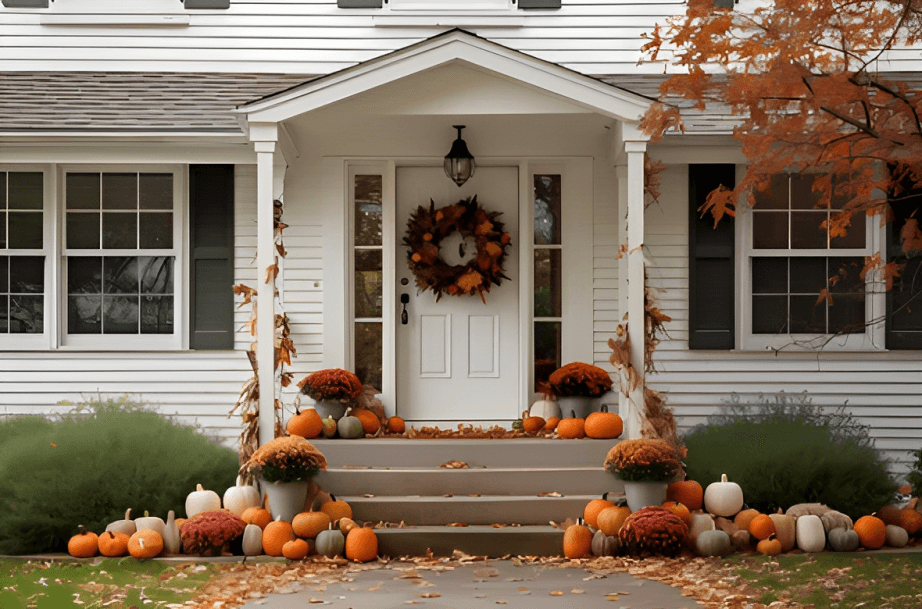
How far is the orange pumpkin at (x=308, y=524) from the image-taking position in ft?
19.0

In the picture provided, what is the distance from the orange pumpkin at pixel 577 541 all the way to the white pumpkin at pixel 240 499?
221 cm

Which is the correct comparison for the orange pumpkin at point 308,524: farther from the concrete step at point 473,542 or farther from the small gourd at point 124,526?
the small gourd at point 124,526

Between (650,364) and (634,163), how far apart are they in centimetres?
157

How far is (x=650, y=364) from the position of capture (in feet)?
22.3

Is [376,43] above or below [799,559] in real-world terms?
above

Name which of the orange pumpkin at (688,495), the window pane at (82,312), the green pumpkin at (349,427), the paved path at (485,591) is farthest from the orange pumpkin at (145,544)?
the orange pumpkin at (688,495)

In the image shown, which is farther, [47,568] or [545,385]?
[545,385]

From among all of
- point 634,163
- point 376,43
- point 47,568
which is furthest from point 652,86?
point 47,568

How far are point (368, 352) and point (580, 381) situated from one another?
2032 mm

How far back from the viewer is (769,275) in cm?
794

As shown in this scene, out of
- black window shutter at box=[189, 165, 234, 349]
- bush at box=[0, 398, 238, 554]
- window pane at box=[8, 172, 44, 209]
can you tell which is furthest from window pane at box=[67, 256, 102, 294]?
bush at box=[0, 398, 238, 554]

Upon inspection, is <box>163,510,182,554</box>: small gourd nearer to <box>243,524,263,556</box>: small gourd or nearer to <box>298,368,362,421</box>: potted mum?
<box>243,524,263,556</box>: small gourd

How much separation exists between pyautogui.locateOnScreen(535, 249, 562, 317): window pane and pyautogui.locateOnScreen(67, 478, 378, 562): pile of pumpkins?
2908mm

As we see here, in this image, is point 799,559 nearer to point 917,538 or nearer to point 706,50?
point 917,538
